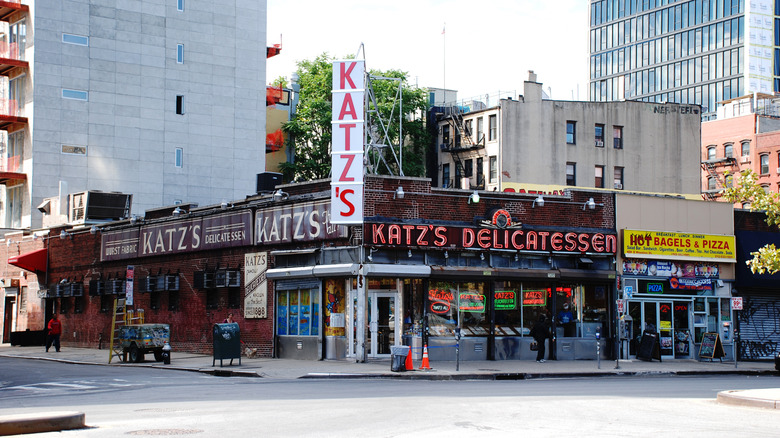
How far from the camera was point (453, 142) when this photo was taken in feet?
259

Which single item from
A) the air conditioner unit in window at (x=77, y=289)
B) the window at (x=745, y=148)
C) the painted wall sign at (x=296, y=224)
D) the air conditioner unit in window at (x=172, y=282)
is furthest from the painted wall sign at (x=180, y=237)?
the window at (x=745, y=148)

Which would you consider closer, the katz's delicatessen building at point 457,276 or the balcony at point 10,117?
the katz's delicatessen building at point 457,276

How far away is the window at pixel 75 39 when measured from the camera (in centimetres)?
5853

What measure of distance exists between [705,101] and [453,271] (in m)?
99.6

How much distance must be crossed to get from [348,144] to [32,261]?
87.5 feet

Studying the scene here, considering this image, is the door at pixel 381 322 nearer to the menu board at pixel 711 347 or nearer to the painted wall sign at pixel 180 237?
the painted wall sign at pixel 180 237

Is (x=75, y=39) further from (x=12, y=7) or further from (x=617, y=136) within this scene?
(x=617, y=136)

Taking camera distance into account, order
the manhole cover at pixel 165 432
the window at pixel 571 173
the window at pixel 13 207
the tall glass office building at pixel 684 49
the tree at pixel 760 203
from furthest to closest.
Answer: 1. the tall glass office building at pixel 684 49
2. the window at pixel 571 173
3. the window at pixel 13 207
4. the tree at pixel 760 203
5. the manhole cover at pixel 165 432

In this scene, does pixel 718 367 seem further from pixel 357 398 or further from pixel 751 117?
pixel 751 117

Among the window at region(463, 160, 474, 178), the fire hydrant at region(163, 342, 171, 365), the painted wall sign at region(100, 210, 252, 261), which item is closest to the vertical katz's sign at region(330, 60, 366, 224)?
the painted wall sign at region(100, 210, 252, 261)

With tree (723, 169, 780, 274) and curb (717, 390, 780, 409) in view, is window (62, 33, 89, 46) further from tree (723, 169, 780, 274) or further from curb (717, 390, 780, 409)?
curb (717, 390, 780, 409)

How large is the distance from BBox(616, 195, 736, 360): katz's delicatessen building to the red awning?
106ft

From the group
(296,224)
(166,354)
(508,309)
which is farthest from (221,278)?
(508,309)

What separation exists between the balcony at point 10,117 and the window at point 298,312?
30.3 m
